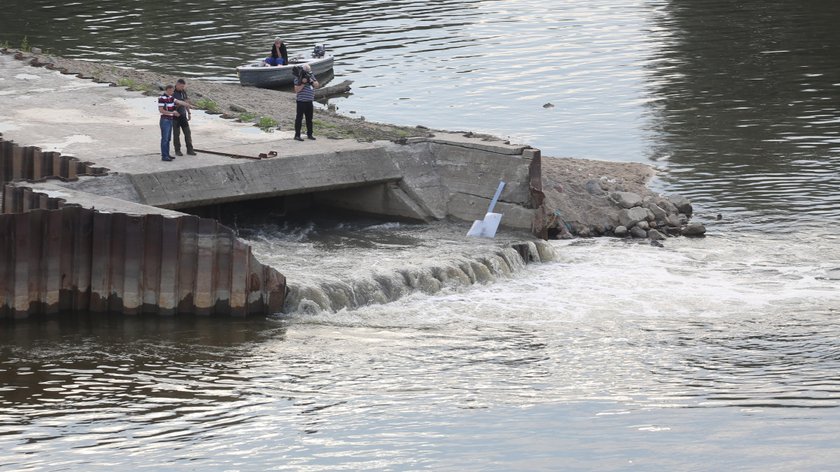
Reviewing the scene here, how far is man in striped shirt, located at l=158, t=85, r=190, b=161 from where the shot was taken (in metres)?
28.2

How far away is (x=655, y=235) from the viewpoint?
30422mm

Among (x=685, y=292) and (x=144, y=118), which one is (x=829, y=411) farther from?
(x=144, y=118)

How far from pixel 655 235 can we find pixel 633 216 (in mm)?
822

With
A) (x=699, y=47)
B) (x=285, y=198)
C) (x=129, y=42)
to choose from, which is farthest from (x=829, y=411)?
(x=129, y=42)

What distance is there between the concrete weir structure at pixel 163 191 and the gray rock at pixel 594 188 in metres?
2.83

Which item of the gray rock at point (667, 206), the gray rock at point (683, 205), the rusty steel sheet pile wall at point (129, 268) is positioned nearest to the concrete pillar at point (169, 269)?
the rusty steel sheet pile wall at point (129, 268)

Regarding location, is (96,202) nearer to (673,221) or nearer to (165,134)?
(165,134)

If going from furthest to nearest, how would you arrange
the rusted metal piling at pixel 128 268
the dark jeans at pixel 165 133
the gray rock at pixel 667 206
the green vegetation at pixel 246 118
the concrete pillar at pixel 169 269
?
the green vegetation at pixel 246 118
the gray rock at pixel 667 206
the dark jeans at pixel 165 133
the concrete pillar at pixel 169 269
the rusted metal piling at pixel 128 268

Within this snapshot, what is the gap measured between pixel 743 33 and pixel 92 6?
35984 millimetres

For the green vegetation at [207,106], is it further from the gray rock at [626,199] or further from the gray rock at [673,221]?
the gray rock at [673,221]

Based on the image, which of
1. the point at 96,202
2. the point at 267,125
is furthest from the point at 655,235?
the point at 96,202

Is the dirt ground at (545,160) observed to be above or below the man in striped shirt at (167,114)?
below

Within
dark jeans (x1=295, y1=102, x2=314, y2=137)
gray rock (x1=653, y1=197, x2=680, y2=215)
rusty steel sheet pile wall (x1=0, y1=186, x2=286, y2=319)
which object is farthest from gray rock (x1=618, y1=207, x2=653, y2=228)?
rusty steel sheet pile wall (x1=0, y1=186, x2=286, y2=319)

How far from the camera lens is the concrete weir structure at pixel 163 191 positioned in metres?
23.9
